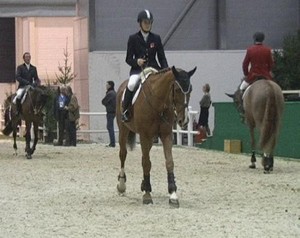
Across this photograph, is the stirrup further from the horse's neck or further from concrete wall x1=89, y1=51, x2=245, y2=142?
concrete wall x1=89, y1=51, x2=245, y2=142

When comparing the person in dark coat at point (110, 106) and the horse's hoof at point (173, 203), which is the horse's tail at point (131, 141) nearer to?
the horse's hoof at point (173, 203)

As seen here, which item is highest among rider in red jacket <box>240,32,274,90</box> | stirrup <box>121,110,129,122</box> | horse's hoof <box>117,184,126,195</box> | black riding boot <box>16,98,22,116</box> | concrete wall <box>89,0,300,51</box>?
concrete wall <box>89,0,300,51</box>

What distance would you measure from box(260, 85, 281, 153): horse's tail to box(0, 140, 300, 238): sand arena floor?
65cm

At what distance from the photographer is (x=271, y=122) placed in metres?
18.2

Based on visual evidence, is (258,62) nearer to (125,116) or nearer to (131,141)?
(131,141)

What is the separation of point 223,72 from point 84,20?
214 inches

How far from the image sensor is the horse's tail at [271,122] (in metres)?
18.2

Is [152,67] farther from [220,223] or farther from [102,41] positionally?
[102,41]

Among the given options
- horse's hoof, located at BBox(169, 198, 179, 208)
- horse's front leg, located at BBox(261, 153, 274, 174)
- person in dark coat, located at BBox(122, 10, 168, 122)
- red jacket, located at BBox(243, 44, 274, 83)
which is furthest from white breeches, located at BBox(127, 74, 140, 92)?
red jacket, located at BBox(243, 44, 274, 83)

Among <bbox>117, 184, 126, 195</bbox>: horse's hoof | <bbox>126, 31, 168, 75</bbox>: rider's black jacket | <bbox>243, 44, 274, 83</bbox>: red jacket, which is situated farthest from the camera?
<bbox>243, 44, 274, 83</bbox>: red jacket

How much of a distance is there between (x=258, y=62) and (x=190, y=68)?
16.7 m

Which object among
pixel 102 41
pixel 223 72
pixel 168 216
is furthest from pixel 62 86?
pixel 168 216

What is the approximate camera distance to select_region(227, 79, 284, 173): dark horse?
18.2 metres

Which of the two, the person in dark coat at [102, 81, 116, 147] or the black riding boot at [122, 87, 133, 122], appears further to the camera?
the person in dark coat at [102, 81, 116, 147]
